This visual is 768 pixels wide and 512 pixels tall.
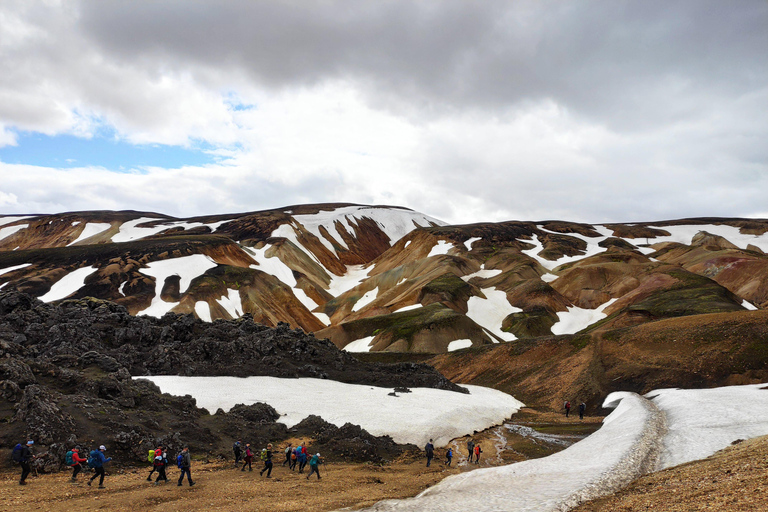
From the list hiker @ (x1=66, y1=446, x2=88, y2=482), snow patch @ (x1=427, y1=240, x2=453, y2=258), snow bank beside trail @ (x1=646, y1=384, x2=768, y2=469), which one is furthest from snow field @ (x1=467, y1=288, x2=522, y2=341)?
hiker @ (x1=66, y1=446, x2=88, y2=482)

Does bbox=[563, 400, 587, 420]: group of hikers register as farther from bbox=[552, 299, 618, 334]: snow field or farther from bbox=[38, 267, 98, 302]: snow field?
bbox=[38, 267, 98, 302]: snow field

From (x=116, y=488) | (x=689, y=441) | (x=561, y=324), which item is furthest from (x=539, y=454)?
(x=561, y=324)

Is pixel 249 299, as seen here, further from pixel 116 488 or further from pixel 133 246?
pixel 116 488

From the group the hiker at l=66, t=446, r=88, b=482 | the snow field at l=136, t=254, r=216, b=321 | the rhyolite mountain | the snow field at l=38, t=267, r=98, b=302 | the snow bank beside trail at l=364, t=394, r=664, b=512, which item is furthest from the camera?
the snow field at l=136, t=254, r=216, b=321

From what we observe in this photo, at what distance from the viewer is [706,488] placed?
14188 millimetres

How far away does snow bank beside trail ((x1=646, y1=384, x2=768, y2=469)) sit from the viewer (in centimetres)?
2205

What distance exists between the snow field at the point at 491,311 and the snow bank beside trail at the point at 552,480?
67654 millimetres

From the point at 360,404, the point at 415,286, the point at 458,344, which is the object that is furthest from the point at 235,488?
the point at 415,286

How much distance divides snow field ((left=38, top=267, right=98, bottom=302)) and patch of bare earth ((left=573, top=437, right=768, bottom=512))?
112560 millimetres

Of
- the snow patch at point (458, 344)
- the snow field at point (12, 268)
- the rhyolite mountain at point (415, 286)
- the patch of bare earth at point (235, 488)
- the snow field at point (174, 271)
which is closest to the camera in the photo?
the patch of bare earth at point (235, 488)

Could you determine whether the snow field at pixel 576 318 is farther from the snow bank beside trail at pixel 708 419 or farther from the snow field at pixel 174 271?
the snow field at pixel 174 271

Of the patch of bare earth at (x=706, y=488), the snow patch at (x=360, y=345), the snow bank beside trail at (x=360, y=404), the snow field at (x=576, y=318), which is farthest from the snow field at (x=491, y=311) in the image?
the patch of bare earth at (x=706, y=488)

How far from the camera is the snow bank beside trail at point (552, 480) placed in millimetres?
17298

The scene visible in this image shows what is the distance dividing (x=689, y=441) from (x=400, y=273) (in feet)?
407
